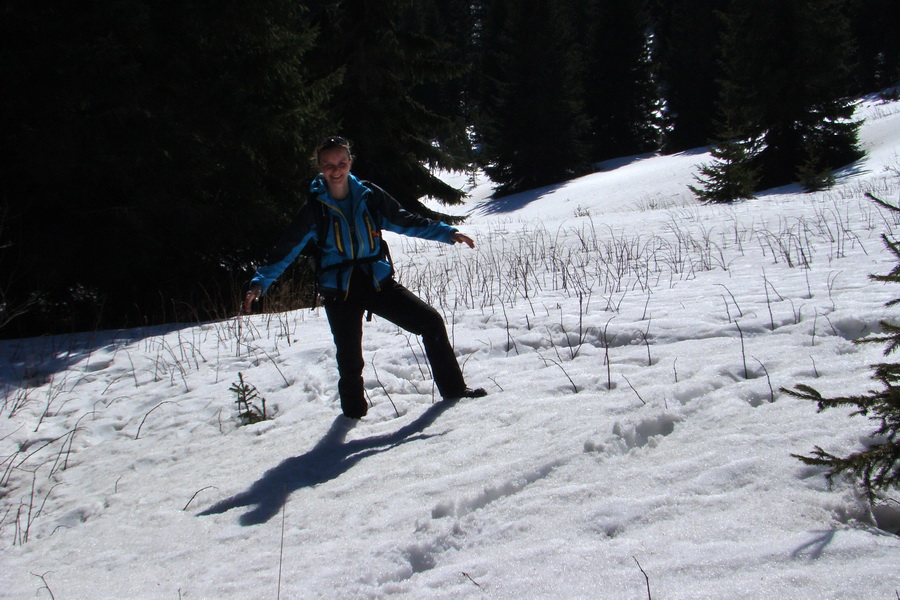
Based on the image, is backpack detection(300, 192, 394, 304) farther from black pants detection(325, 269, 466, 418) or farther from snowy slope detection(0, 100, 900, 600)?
snowy slope detection(0, 100, 900, 600)

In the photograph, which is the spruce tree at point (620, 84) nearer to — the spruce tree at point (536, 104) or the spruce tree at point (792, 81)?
the spruce tree at point (536, 104)

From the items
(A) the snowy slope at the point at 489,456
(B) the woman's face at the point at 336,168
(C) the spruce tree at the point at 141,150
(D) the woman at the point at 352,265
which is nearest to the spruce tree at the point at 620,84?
(C) the spruce tree at the point at 141,150

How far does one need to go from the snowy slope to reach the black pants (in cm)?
19

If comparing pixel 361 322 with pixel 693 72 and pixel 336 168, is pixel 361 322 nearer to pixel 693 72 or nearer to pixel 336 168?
pixel 336 168

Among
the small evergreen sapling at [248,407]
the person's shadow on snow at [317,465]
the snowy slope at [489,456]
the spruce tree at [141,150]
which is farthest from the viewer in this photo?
the spruce tree at [141,150]

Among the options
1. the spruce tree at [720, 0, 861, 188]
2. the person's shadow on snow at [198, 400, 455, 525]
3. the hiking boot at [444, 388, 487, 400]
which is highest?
the spruce tree at [720, 0, 861, 188]

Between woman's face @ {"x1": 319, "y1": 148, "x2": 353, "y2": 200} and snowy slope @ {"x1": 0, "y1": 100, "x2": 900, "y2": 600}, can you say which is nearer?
snowy slope @ {"x1": 0, "y1": 100, "x2": 900, "y2": 600}

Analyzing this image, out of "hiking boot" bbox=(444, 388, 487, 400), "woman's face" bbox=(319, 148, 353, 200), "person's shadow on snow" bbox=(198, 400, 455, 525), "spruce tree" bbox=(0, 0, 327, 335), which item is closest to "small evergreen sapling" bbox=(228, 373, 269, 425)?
"person's shadow on snow" bbox=(198, 400, 455, 525)

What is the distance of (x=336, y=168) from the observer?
3580 millimetres

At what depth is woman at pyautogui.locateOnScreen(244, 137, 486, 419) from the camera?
3662 millimetres

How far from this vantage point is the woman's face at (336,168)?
11.7ft

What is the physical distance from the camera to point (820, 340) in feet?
11.9

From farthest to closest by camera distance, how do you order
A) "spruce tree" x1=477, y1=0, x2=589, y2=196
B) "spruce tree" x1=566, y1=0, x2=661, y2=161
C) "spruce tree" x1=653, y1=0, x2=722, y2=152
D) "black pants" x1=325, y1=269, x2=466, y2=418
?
"spruce tree" x1=566, y1=0, x2=661, y2=161 → "spruce tree" x1=653, y1=0, x2=722, y2=152 → "spruce tree" x1=477, y1=0, x2=589, y2=196 → "black pants" x1=325, y1=269, x2=466, y2=418

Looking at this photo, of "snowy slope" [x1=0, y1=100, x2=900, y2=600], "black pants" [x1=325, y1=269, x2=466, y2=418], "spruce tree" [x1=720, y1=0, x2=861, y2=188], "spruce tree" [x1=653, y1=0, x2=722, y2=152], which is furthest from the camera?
"spruce tree" [x1=653, y1=0, x2=722, y2=152]
